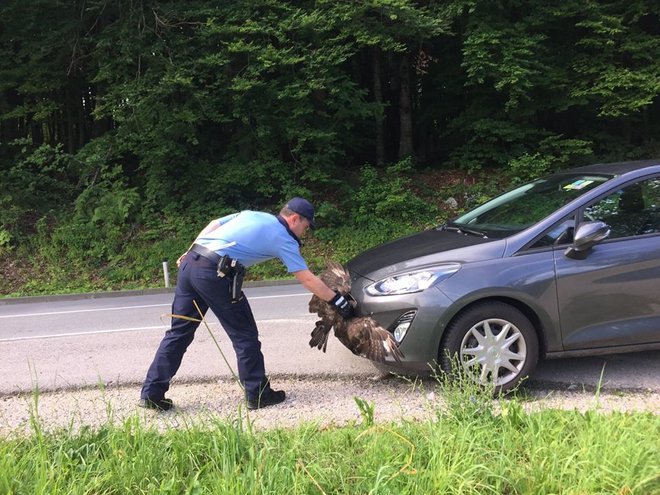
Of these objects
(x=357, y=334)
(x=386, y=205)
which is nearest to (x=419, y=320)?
(x=357, y=334)

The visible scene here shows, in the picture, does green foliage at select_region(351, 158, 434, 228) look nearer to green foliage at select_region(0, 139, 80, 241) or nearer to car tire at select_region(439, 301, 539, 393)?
green foliage at select_region(0, 139, 80, 241)

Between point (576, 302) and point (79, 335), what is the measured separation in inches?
233

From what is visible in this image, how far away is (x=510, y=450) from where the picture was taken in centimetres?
271

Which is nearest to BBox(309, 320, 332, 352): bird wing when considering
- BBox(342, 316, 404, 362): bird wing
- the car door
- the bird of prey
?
the bird of prey

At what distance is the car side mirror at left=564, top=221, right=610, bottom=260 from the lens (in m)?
3.86

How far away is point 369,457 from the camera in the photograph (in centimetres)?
271

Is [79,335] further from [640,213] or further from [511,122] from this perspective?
[511,122]

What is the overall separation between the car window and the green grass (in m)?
1.63

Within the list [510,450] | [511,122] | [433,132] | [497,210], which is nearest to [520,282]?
[497,210]

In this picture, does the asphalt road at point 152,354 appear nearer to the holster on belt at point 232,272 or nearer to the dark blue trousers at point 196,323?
the dark blue trousers at point 196,323

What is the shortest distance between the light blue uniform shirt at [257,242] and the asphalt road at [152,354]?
1.38 meters

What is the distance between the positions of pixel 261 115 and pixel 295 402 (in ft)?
36.6

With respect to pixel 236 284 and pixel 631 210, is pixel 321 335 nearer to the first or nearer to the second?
pixel 236 284

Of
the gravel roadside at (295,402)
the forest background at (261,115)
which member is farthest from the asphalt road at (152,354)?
the forest background at (261,115)
